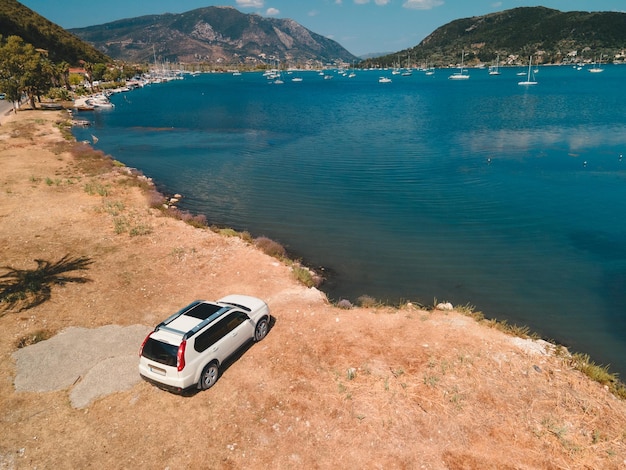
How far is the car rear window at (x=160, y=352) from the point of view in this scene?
41.4 feet

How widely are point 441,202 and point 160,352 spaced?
103ft

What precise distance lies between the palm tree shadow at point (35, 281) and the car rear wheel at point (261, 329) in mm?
11507

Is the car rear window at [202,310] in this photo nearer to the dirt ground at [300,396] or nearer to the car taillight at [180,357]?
the car taillight at [180,357]

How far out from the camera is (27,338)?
16625mm

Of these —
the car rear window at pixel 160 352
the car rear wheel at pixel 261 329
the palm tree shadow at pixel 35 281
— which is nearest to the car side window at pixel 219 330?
the car rear window at pixel 160 352

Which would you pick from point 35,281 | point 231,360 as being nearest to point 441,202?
point 231,360

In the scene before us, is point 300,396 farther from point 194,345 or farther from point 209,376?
point 194,345

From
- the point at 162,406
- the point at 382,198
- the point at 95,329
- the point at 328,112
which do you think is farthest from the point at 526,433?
the point at 328,112

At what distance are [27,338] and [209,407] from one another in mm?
9659

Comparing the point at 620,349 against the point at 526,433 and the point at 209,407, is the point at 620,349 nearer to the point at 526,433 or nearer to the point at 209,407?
→ the point at 526,433

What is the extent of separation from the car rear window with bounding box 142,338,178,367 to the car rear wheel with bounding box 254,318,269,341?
416 cm

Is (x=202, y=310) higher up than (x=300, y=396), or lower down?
higher up

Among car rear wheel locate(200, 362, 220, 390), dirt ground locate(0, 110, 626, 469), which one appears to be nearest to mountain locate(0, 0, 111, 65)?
dirt ground locate(0, 110, 626, 469)

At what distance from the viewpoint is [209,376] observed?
45.1 feet
